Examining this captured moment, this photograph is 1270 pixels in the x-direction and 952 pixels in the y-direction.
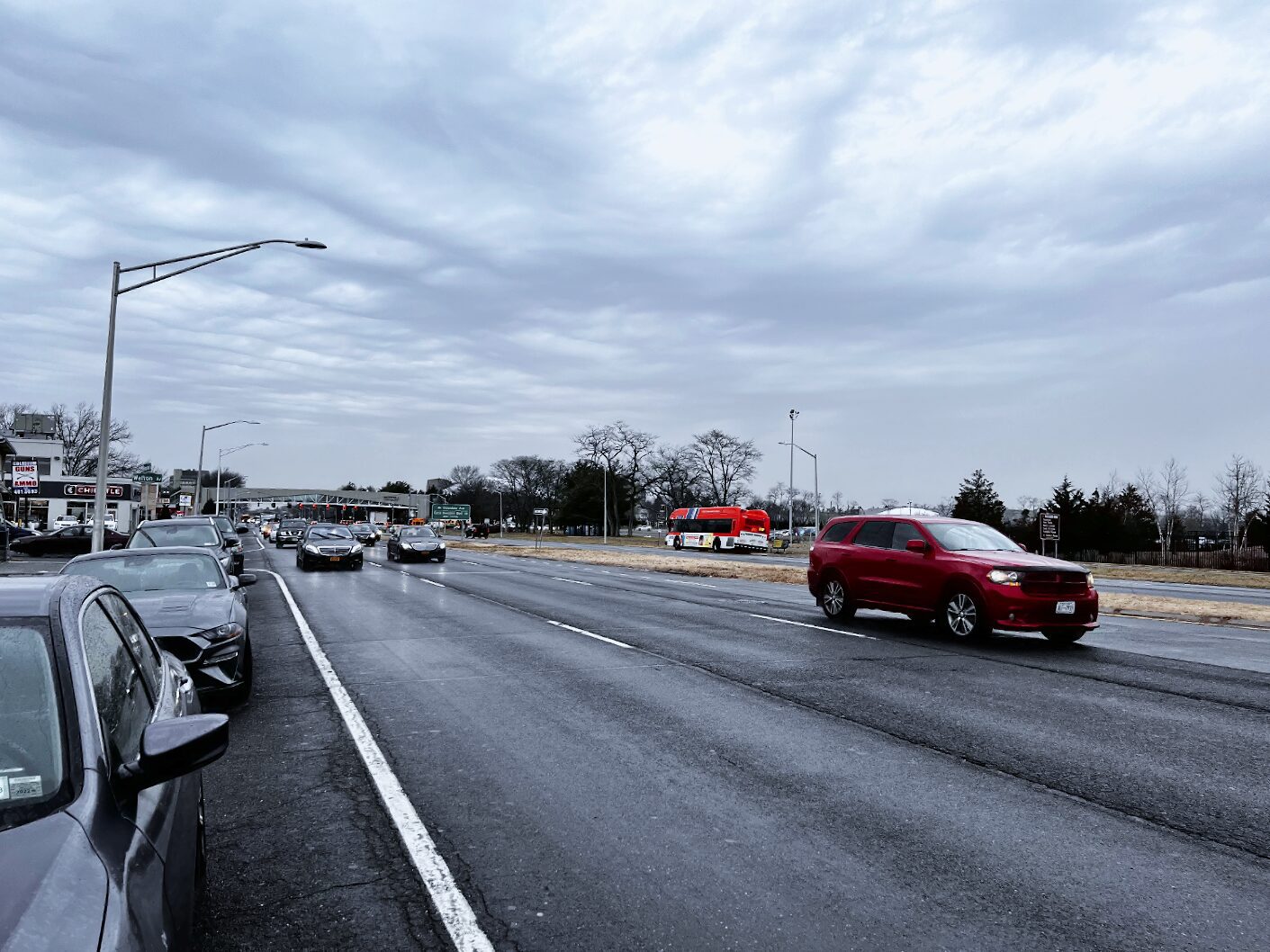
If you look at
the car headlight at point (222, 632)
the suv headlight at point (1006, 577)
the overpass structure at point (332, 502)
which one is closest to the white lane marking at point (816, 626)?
the suv headlight at point (1006, 577)

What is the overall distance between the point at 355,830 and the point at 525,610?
481 inches

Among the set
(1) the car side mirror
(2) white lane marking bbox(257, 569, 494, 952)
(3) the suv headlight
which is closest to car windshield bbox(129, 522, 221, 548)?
(2) white lane marking bbox(257, 569, 494, 952)

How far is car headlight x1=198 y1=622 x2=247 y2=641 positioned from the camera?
788cm

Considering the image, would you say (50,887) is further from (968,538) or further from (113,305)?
(113,305)

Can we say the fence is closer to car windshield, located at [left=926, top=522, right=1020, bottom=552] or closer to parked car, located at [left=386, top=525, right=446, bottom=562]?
parked car, located at [left=386, top=525, right=446, bottom=562]

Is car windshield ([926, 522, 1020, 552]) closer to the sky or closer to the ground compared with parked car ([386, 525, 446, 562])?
closer to the sky

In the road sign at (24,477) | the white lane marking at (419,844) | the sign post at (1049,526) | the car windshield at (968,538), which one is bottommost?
the white lane marking at (419,844)

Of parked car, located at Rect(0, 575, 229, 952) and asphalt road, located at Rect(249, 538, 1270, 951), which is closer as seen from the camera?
parked car, located at Rect(0, 575, 229, 952)

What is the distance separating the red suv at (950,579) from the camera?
40.2 ft

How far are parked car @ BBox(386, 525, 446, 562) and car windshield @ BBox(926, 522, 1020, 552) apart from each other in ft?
84.0

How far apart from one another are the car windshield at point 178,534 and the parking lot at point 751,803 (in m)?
9.24

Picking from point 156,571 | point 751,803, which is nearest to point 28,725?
point 751,803

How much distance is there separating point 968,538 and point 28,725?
12713 millimetres

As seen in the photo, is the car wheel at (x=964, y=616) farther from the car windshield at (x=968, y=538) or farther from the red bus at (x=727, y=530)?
the red bus at (x=727, y=530)
